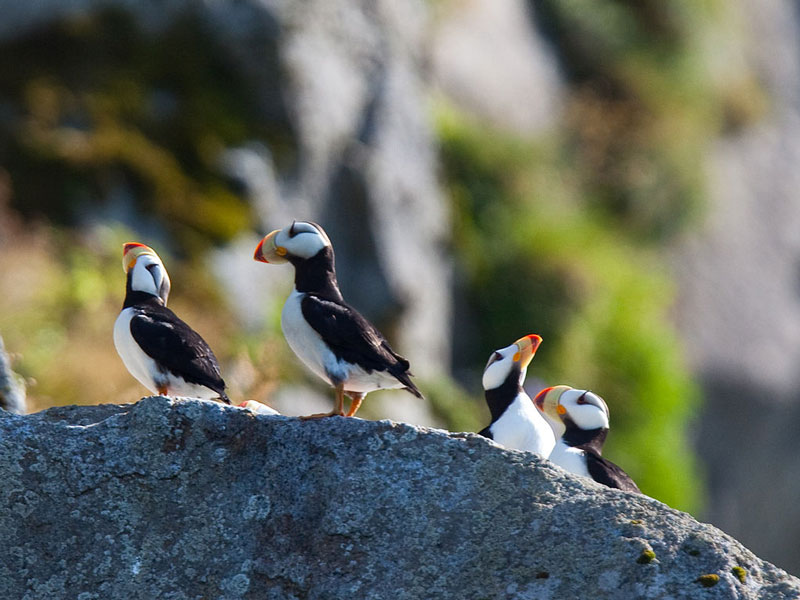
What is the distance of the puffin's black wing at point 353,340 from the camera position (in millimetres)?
4035

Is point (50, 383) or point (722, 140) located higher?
point (722, 140)

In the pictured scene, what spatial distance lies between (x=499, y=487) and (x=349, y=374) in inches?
31.2

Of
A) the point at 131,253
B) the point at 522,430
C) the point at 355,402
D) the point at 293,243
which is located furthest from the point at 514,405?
the point at 131,253

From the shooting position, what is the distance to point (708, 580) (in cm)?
322

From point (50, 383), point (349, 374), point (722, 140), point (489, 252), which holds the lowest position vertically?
point (349, 374)

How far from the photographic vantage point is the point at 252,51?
1091 cm

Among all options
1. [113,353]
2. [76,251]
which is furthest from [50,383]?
[76,251]

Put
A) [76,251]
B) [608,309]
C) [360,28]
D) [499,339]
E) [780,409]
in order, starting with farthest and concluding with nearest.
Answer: [780,409] < [608,309] < [499,339] < [360,28] < [76,251]

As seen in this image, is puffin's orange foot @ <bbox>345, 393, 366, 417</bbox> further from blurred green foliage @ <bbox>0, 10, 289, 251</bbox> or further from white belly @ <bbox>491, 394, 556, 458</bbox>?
blurred green foliage @ <bbox>0, 10, 289, 251</bbox>

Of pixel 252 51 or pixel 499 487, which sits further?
pixel 252 51

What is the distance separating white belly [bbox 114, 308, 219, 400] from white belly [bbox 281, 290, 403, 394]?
361mm

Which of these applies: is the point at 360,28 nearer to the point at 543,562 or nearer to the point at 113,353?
the point at 113,353

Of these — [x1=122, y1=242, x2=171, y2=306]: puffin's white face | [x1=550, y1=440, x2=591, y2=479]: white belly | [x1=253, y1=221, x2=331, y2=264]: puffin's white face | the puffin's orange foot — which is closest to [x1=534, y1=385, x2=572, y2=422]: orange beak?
[x1=550, y1=440, x2=591, y2=479]: white belly

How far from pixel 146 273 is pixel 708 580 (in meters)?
2.37
